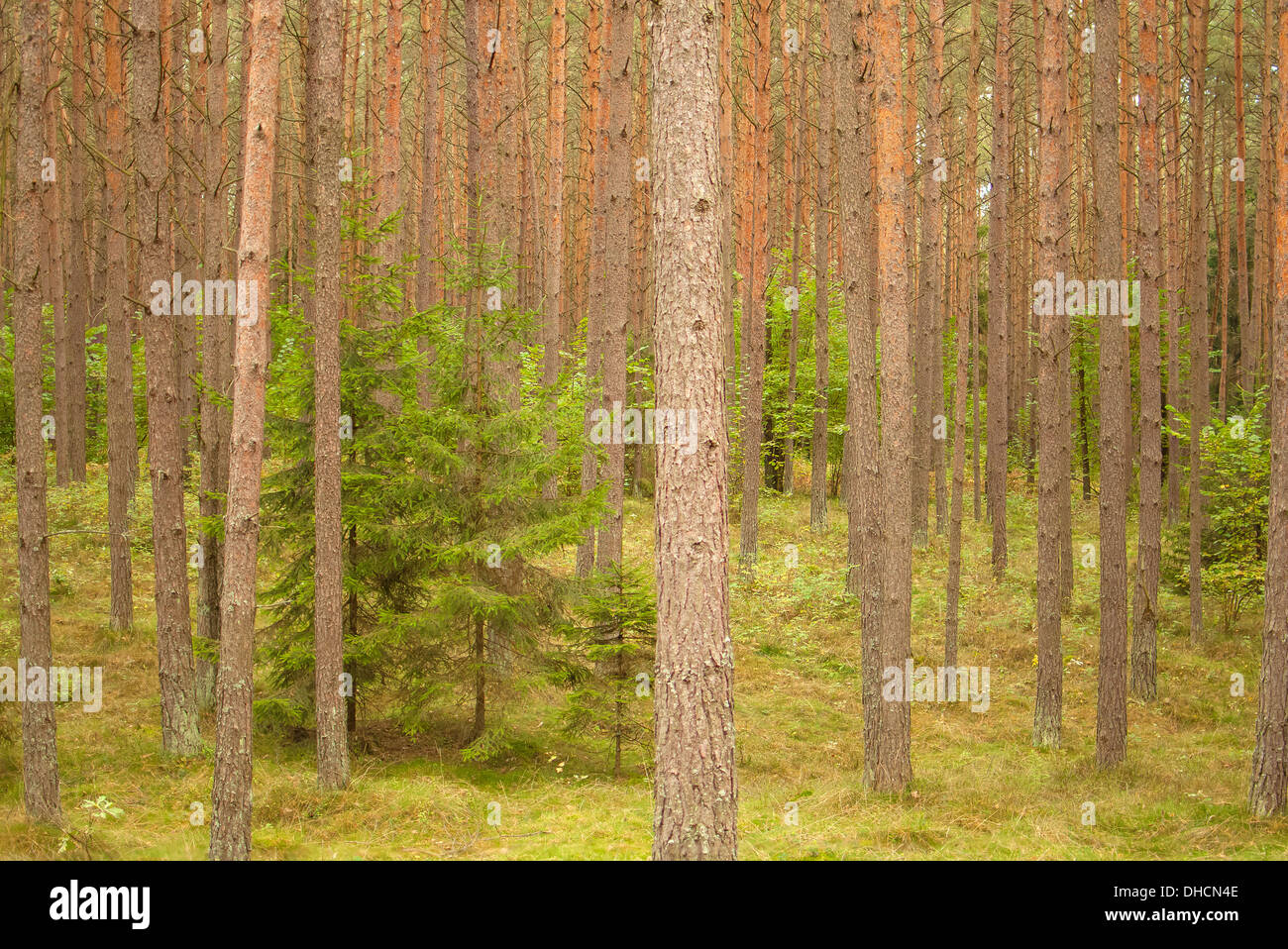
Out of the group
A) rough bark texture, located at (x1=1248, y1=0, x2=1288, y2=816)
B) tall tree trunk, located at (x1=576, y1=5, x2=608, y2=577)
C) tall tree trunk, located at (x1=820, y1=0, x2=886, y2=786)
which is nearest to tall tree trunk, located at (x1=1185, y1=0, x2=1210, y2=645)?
rough bark texture, located at (x1=1248, y1=0, x2=1288, y2=816)

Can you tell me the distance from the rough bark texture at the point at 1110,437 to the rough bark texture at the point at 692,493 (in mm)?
6887

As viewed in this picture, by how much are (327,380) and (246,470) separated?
204cm

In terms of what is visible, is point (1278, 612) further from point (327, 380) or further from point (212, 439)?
point (212, 439)

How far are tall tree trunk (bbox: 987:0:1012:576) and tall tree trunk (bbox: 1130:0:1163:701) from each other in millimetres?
2855

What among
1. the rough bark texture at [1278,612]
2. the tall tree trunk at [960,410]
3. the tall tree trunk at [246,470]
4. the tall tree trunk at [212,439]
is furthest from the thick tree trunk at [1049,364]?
the tall tree trunk at [212,439]

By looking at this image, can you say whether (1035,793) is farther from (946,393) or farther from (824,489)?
(946,393)

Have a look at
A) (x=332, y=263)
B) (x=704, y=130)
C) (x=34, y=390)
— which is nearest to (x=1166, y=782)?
(x=704, y=130)

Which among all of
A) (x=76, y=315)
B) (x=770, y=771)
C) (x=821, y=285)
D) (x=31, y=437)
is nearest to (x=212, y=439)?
(x=31, y=437)

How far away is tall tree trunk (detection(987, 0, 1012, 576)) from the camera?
50.2ft

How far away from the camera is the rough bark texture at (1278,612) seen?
8750 millimetres

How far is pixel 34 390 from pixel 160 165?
3.18 meters

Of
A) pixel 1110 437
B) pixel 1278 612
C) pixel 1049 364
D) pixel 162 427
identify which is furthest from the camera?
pixel 1049 364

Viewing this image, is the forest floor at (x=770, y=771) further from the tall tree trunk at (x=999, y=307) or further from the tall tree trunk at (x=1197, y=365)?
the tall tree trunk at (x=999, y=307)

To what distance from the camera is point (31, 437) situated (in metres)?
7.82
